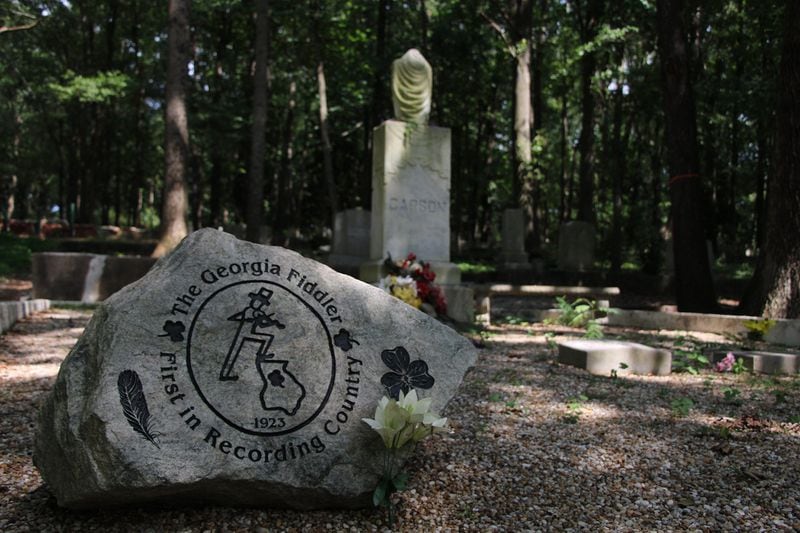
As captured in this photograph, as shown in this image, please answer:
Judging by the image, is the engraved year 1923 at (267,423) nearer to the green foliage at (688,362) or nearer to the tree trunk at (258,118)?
the green foliage at (688,362)

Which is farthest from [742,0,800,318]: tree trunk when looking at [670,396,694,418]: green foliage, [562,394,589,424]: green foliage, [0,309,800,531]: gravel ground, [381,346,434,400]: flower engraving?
[381,346,434,400]: flower engraving

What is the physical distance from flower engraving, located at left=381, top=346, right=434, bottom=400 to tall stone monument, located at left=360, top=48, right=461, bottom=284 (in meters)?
6.24

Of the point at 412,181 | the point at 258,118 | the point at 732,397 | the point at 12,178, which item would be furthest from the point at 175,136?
the point at 12,178

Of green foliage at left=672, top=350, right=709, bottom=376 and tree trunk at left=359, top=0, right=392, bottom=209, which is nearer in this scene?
green foliage at left=672, top=350, right=709, bottom=376

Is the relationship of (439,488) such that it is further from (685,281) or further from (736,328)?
(685,281)

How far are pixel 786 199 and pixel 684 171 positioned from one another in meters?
2.20

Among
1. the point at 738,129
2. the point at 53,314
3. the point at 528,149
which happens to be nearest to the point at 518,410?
the point at 53,314

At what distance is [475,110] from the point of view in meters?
30.5

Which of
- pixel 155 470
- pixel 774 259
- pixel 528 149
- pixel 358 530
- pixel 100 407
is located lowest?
pixel 358 530

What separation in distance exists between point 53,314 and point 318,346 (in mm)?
7275

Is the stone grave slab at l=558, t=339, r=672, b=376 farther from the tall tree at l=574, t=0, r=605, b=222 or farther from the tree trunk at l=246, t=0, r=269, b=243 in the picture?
the tall tree at l=574, t=0, r=605, b=222

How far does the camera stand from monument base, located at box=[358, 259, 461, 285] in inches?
359

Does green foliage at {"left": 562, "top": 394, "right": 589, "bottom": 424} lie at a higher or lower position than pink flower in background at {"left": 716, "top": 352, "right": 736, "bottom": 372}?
lower

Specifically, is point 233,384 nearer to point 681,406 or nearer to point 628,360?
point 681,406
